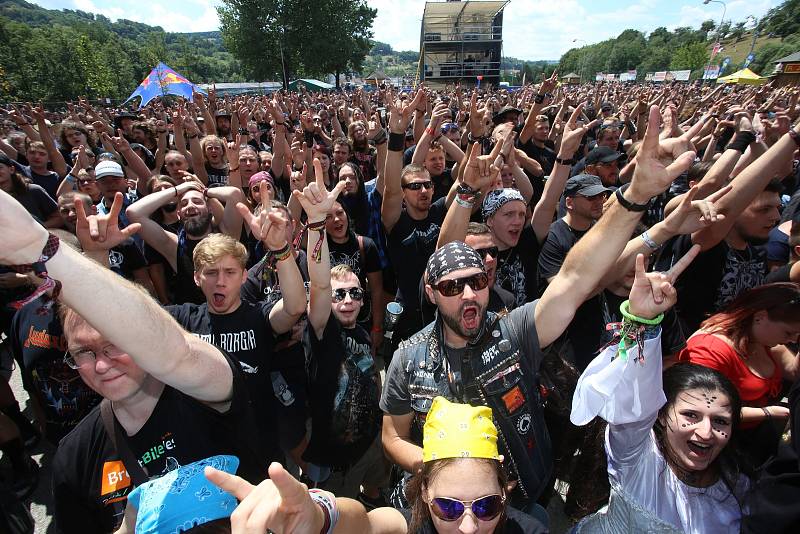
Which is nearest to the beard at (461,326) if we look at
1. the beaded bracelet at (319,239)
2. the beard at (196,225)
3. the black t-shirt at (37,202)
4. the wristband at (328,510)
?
the beaded bracelet at (319,239)

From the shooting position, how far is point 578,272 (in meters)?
1.86

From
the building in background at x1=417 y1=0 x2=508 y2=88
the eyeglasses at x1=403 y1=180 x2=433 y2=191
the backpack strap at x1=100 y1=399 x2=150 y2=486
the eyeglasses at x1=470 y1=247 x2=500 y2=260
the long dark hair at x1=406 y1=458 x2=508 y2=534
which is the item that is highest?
the building in background at x1=417 y1=0 x2=508 y2=88

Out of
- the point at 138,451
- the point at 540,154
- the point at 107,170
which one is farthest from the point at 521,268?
the point at 107,170

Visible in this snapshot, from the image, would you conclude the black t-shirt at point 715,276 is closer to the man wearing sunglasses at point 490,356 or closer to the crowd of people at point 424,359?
the crowd of people at point 424,359

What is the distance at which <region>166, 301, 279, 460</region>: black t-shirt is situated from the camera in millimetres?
2543

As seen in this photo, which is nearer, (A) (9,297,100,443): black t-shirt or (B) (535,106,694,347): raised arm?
(B) (535,106,694,347): raised arm

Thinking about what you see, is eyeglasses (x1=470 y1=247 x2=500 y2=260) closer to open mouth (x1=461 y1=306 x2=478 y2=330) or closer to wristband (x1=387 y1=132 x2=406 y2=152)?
open mouth (x1=461 y1=306 x2=478 y2=330)

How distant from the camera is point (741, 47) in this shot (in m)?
84.6

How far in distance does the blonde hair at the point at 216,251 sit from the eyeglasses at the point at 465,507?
1870 mm

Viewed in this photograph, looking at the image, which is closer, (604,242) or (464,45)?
(604,242)

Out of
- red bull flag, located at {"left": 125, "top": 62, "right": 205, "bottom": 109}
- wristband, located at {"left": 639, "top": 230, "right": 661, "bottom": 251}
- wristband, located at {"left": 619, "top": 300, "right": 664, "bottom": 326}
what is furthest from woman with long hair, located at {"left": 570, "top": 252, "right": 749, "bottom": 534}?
red bull flag, located at {"left": 125, "top": 62, "right": 205, "bottom": 109}

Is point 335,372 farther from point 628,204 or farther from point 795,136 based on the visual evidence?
point 795,136

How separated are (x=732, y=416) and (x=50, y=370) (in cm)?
389

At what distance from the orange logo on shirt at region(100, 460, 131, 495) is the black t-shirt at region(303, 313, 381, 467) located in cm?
115
